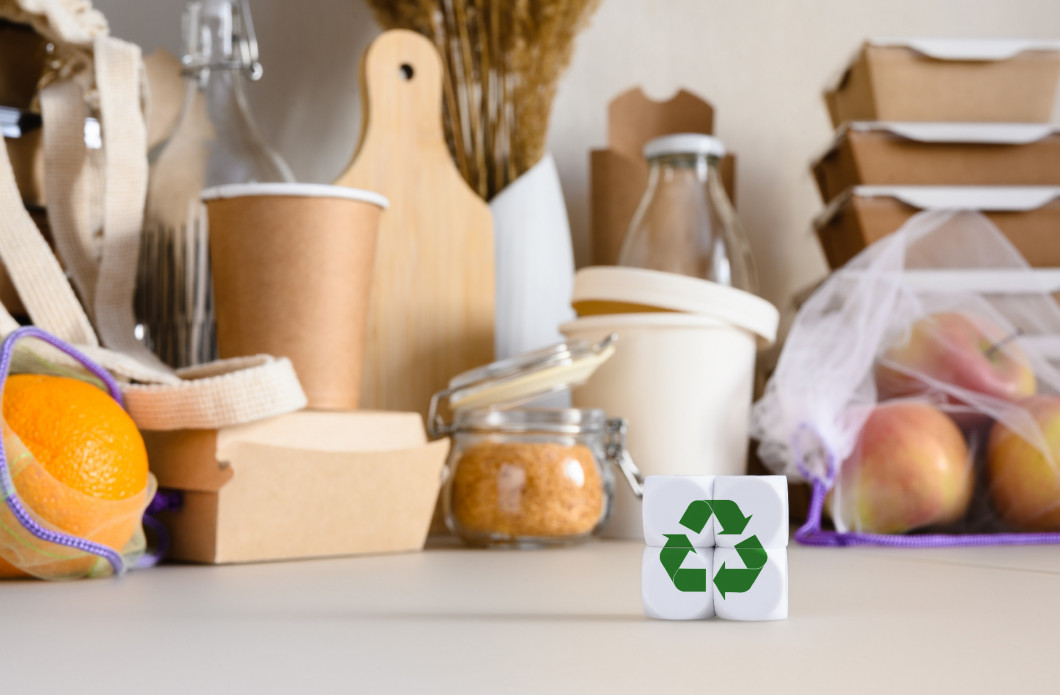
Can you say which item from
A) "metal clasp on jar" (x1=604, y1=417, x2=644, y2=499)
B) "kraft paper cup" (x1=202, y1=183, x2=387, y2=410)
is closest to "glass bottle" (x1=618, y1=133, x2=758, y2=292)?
"metal clasp on jar" (x1=604, y1=417, x2=644, y2=499)

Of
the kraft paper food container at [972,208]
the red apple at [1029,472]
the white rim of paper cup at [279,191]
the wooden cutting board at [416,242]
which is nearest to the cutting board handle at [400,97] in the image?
the wooden cutting board at [416,242]

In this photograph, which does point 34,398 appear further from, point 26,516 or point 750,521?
point 750,521

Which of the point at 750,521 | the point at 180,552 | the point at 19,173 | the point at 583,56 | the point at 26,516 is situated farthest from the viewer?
the point at 583,56

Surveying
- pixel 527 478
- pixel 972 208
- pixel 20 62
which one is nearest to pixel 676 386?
pixel 527 478

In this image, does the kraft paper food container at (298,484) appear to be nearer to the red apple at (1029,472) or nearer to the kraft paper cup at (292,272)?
the kraft paper cup at (292,272)

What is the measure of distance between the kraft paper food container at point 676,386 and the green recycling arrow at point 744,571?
0.40 m

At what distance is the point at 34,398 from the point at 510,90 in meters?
0.57

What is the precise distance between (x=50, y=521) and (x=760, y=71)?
3.14 feet

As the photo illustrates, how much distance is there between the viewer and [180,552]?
27.3 inches

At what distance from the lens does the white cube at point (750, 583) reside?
438 mm

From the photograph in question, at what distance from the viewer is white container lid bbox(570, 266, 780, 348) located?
2.78 feet

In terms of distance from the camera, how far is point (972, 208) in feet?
3.29

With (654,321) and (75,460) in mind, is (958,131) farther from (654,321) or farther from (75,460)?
(75,460)

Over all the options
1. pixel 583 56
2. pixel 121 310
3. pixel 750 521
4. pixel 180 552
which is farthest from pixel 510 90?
pixel 750 521
